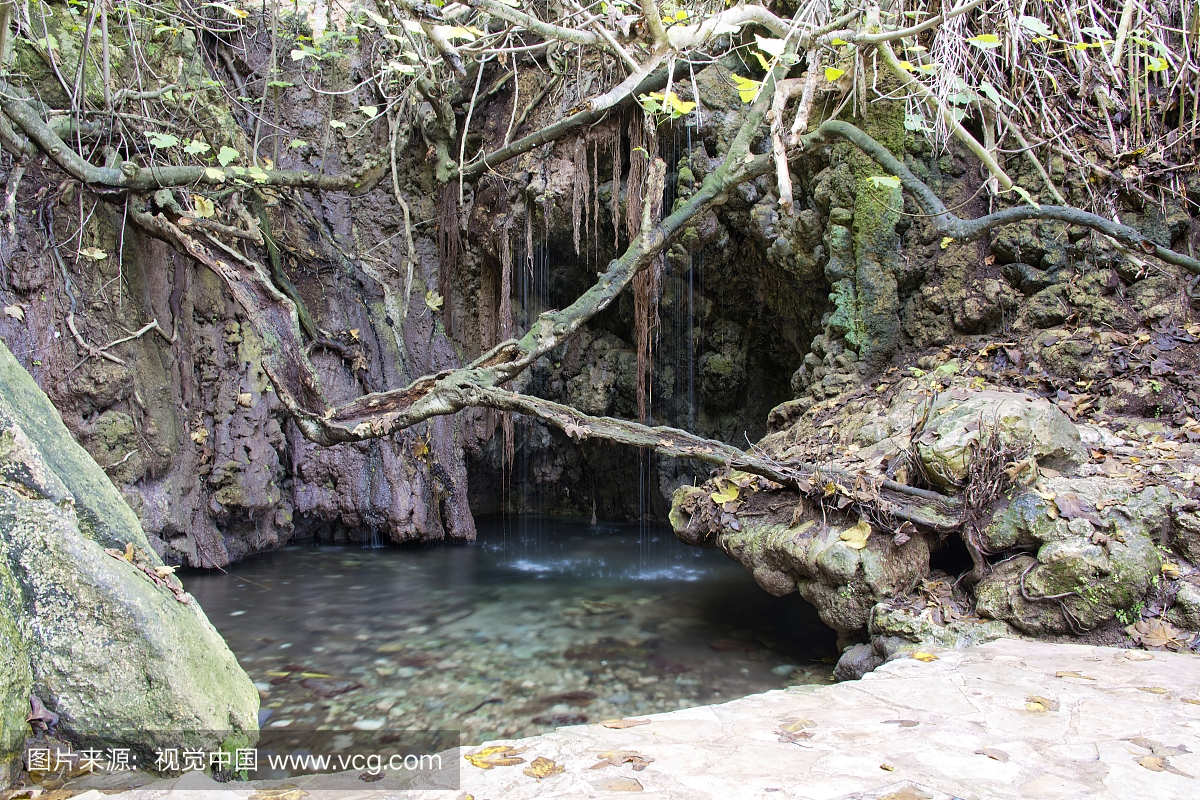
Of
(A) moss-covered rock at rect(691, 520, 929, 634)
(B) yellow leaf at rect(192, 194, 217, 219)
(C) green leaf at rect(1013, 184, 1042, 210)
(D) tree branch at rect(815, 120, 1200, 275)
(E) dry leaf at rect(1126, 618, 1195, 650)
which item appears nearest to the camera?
(E) dry leaf at rect(1126, 618, 1195, 650)

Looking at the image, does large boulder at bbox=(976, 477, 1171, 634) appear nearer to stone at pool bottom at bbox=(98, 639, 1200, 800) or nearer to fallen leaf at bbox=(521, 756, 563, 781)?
stone at pool bottom at bbox=(98, 639, 1200, 800)

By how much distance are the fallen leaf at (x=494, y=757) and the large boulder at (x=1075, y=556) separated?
2818 millimetres

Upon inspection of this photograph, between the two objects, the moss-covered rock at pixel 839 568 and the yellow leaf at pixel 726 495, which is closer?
the moss-covered rock at pixel 839 568

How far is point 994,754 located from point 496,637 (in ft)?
11.7

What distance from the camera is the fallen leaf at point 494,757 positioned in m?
2.08

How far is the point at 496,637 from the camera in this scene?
4.93m

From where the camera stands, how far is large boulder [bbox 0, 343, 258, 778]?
2021mm

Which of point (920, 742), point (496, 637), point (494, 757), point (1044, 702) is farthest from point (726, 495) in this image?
point (494, 757)

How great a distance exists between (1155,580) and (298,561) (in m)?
7.43

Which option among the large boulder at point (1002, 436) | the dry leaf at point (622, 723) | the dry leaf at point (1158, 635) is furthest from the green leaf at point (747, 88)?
the dry leaf at point (1158, 635)

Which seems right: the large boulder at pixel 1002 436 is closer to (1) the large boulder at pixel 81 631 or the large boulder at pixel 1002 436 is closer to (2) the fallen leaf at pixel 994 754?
(2) the fallen leaf at pixel 994 754

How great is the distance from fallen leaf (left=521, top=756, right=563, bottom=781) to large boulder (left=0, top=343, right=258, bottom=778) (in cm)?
118

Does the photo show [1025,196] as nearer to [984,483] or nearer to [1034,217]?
[1034,217]

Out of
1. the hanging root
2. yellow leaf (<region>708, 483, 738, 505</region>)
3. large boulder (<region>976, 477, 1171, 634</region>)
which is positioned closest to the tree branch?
the hanging root
